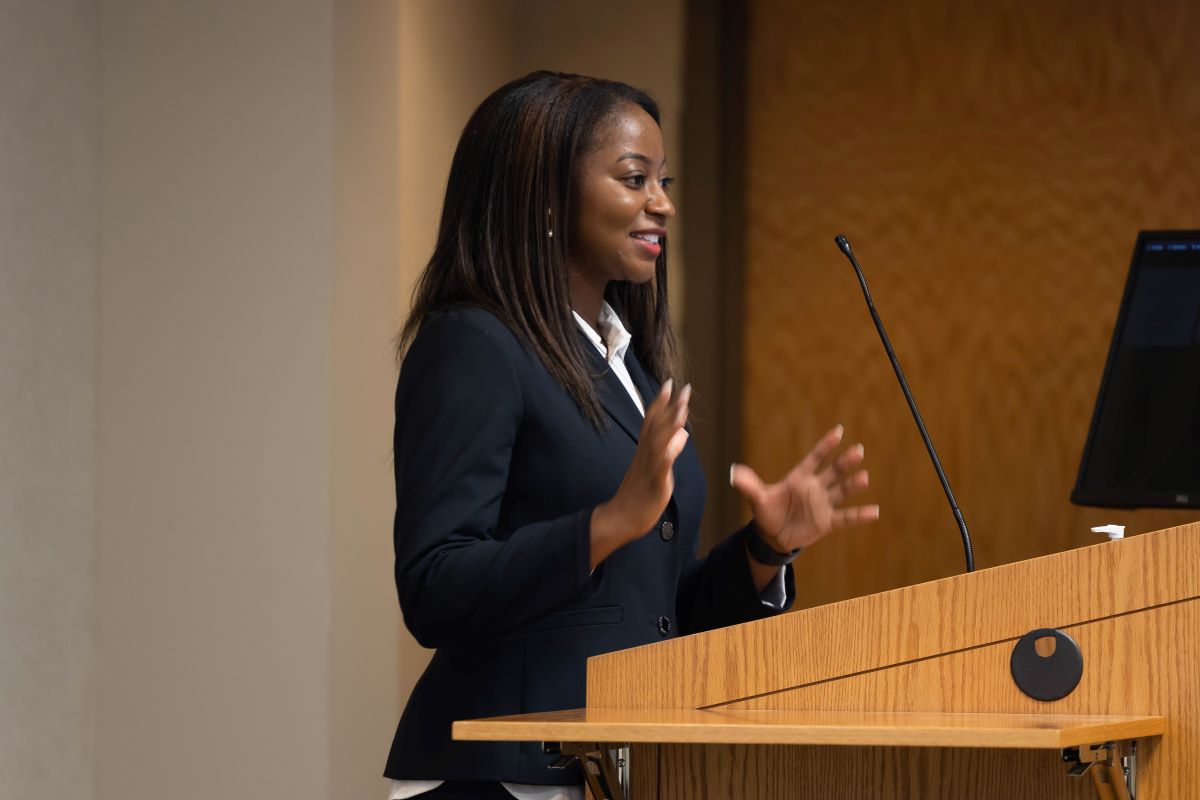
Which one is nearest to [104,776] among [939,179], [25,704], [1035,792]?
[25,704]

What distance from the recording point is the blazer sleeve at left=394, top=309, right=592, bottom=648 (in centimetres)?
151

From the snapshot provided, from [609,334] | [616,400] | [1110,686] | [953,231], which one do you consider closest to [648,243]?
[609,334]

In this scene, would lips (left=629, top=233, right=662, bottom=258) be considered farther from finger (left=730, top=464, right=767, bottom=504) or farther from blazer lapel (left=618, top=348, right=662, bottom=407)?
finger (left=730, top=464, right=767, bottom=504)

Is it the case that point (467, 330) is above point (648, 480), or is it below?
above

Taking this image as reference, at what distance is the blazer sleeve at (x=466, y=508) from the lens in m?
1.51

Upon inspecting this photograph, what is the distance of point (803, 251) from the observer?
13.0 ft

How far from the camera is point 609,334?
1.97 metres

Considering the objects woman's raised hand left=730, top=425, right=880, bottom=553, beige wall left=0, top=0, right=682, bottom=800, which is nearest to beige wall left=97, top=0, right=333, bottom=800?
beige wall left=0, top=0, right=682, bottom=800

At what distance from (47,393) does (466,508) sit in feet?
4.69

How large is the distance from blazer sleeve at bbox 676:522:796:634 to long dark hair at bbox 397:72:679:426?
270 mm

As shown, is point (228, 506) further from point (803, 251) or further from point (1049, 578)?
point (1049, 578)

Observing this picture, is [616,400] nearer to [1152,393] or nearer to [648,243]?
[648,243]

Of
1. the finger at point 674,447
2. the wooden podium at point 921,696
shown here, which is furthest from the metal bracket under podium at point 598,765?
the finger at point 674,447

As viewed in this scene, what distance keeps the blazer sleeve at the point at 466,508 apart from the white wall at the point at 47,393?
1213mm
